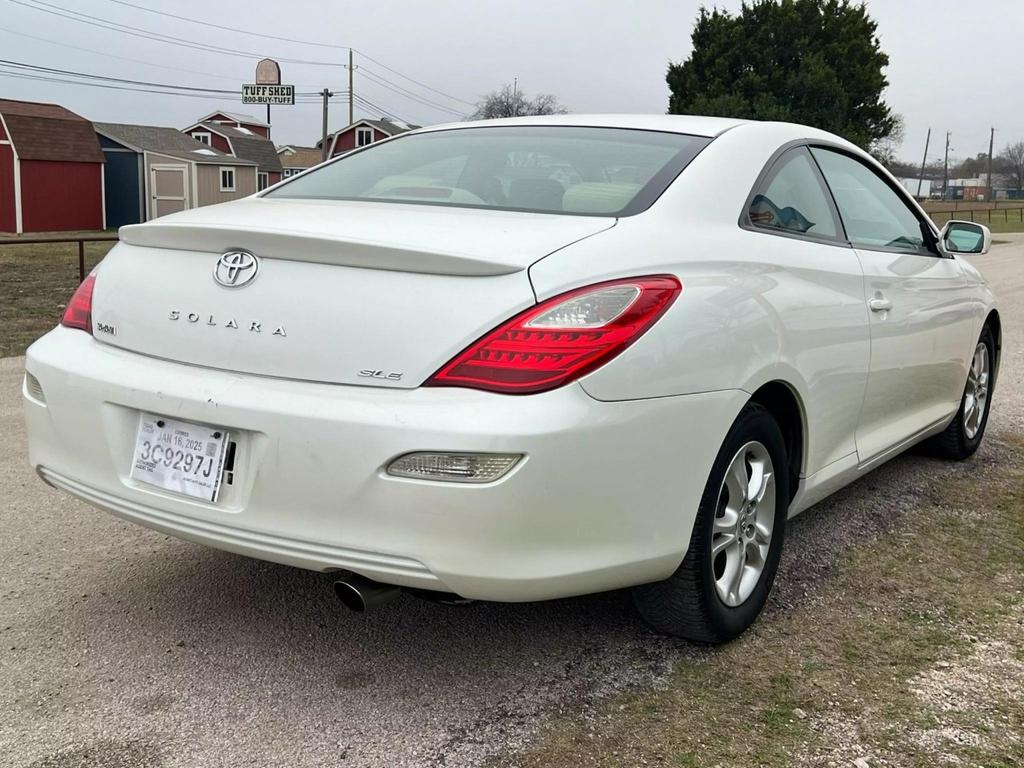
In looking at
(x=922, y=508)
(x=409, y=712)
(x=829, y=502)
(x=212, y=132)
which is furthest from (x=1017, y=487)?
(x=212, y=132)

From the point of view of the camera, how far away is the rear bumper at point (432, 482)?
2295 millimetres

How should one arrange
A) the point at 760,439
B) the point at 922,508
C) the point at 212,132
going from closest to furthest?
the point at 760,439 → the point at 922,508 → the point at 212,132

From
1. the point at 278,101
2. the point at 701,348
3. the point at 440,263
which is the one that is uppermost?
the point at 278,101

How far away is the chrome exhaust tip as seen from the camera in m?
2.51

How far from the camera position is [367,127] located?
60.8 meters

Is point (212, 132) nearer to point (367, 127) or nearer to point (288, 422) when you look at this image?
point (367, 127)

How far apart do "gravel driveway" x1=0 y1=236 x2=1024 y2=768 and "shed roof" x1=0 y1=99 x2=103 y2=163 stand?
132ft

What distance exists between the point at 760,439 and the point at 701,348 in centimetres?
48

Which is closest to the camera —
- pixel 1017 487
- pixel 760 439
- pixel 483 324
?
pixel 483 324

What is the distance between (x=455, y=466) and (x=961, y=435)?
11.5ft

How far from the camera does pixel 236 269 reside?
258cm

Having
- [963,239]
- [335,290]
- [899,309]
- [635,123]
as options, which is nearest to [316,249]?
[335,290]

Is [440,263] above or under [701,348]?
above

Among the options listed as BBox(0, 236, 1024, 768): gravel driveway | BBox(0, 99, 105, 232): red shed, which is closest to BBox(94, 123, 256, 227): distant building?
BBox(0, 99, 105, 232): red shed
